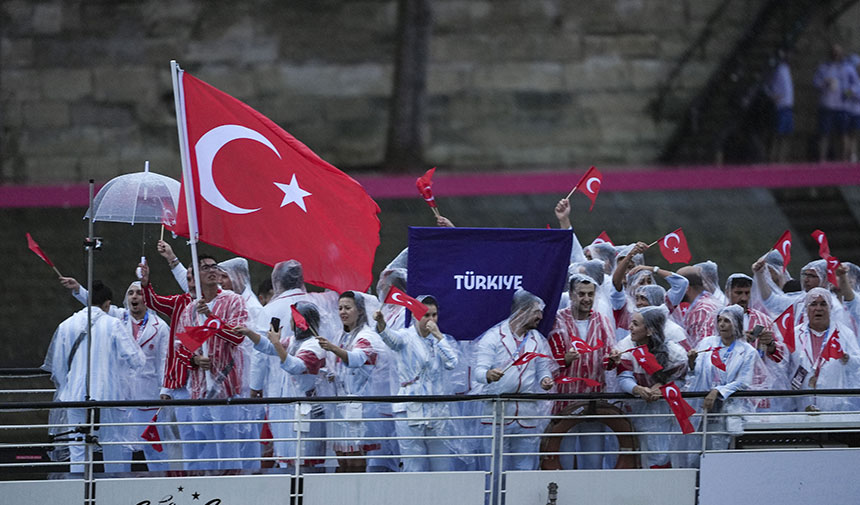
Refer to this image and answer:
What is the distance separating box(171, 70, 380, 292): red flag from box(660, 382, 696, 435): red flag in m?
1.96

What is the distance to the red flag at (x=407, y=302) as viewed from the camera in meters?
7.31

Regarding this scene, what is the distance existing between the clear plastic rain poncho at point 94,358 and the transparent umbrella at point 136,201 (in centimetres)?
76

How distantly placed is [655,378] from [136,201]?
348 centimetres

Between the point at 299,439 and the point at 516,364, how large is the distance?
1369 mm

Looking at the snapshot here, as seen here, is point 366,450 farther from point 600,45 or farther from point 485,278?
point 600,45

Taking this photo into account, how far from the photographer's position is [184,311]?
851 centimetres

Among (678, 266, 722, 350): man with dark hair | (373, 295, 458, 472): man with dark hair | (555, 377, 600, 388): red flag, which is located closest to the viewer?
(555, 377, 600, 388): red flag

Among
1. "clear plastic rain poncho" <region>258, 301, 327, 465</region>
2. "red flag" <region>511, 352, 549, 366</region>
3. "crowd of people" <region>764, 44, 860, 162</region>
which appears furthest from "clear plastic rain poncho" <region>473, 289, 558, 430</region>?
"crowd of people" <region>764, 44, 860, 162</region>

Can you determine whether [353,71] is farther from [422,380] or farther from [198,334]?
[198,334]

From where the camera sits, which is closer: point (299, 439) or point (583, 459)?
point (299, 439)

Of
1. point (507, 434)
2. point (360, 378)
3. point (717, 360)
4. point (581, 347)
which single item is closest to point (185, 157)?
point (360, 378)

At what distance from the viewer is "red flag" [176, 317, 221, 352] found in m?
7.59

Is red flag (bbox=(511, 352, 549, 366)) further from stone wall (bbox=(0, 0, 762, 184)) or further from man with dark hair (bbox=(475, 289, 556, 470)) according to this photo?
stone wall (bbox=(0, 0, 762, 184))

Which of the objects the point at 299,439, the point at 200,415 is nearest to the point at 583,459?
the point at 299,439
